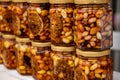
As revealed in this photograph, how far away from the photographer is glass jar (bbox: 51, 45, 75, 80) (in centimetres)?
71

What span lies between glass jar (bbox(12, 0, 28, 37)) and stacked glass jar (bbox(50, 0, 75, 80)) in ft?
0.55

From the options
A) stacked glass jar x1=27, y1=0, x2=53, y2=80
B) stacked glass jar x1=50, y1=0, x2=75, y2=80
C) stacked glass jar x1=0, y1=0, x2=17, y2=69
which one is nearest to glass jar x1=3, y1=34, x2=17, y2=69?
stacked glass jar x1=0, y1=0, x2=17, y2=69

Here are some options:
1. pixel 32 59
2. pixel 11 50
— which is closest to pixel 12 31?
pixel 11 50

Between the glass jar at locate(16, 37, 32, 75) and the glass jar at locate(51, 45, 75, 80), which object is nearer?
the glass jar at locate(51, 45, 75, 80)

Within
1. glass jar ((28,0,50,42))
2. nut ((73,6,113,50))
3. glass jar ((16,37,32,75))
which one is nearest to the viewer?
nut ((73,6,113,50))

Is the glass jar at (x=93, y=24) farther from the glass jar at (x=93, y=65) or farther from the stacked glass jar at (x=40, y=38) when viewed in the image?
the stacked glass jar at (x=40, y=38)

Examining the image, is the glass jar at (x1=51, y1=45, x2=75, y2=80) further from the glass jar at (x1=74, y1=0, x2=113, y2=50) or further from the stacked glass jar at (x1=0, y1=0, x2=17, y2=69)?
the stacked glass jar at (x1=0, y1=0, x2=17, y2=69)

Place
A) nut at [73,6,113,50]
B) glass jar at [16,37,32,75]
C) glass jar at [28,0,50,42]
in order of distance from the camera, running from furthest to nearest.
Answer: glass jar at [16,37,32,75], glass jar at [28,0,50,42], nut at [73,6,113,50]

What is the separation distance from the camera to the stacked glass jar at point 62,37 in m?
0.70

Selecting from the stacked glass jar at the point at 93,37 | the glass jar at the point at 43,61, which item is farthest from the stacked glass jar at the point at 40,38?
the stacked glass jar at the point at 93,37

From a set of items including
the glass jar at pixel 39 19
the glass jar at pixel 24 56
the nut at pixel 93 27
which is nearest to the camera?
the nut at pixel 93 27

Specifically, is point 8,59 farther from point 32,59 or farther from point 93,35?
point 93,35

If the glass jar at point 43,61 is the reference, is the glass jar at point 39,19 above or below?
above

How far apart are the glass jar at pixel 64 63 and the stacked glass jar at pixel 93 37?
6 centimetres
